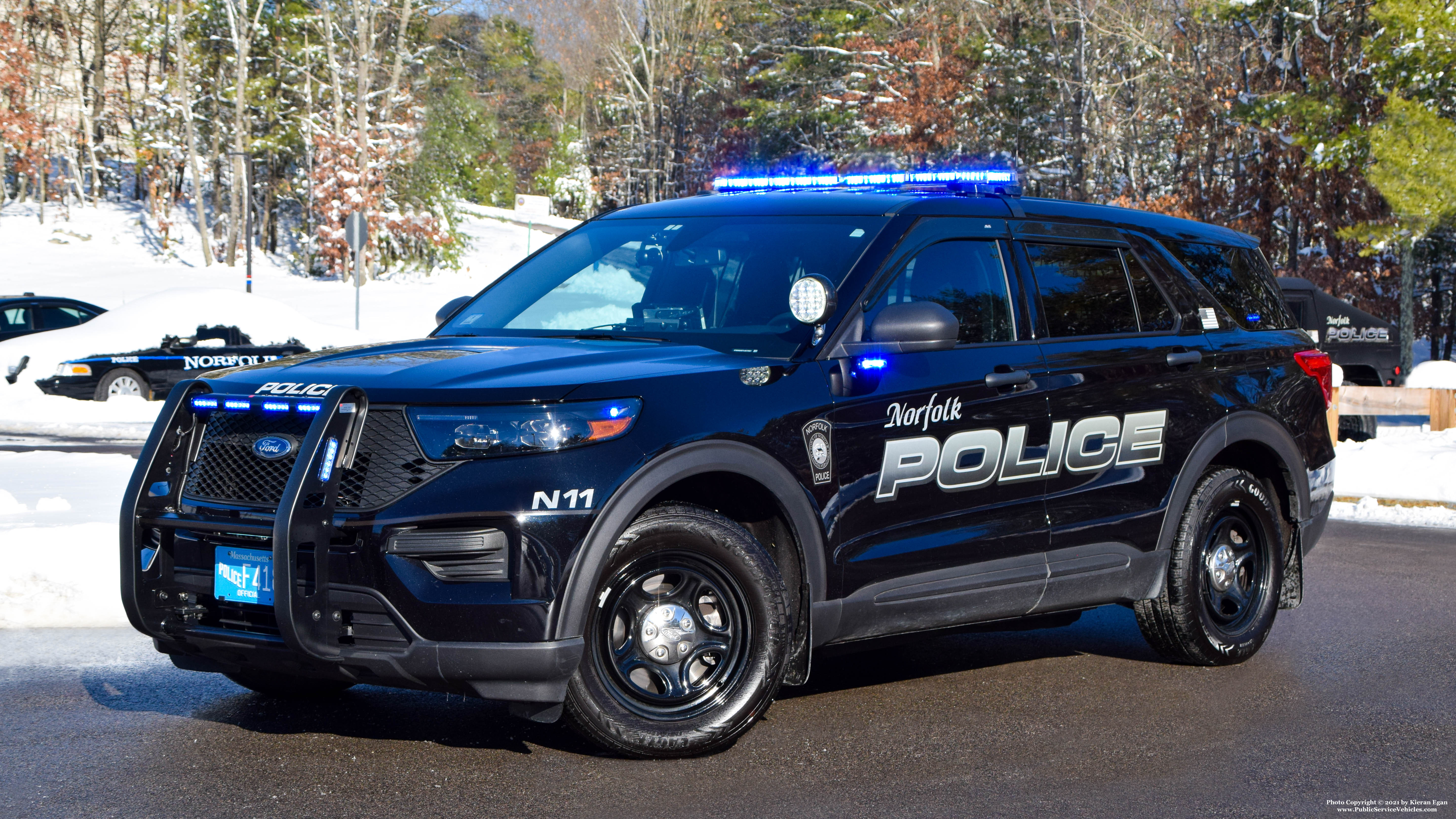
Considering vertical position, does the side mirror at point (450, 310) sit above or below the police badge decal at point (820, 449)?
above

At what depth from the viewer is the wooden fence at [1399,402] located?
16.3 m

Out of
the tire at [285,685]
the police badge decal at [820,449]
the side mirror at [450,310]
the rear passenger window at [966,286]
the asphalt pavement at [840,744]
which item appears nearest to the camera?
the asphalt pavement at [840,744]

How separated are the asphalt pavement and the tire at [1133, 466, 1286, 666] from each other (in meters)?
0.14

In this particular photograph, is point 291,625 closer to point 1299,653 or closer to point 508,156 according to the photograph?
point 1299,653

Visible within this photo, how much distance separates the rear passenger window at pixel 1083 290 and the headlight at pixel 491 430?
227 cm

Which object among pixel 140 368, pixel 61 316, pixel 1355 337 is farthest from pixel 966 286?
pixel 61 316

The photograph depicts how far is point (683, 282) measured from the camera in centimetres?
556

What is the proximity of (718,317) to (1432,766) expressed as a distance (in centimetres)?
279

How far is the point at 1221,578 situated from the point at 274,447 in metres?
4.11

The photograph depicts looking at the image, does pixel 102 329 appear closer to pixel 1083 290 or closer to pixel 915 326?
pixel 1083 290

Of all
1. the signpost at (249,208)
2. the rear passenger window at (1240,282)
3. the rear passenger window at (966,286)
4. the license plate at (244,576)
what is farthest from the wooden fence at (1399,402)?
the signpost at (249,208)

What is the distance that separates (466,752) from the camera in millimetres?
4801

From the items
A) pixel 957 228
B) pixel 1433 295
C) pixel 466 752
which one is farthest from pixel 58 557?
pixel 1433 295

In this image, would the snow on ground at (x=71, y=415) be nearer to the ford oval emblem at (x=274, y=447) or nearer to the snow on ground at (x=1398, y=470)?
the snow on ground at (x=1398, y=470)
